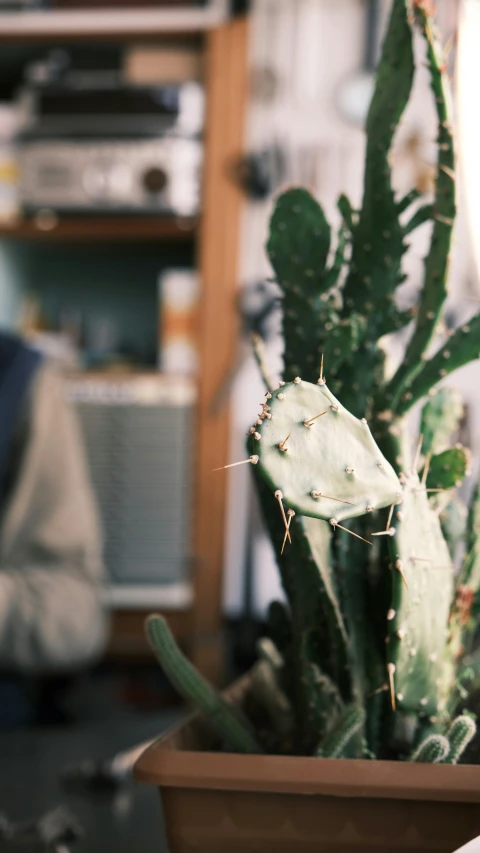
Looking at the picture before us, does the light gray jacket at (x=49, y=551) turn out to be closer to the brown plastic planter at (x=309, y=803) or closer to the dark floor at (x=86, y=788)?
the dark floor at (x=86, y=788)

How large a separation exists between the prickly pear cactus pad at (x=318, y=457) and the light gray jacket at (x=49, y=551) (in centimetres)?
105

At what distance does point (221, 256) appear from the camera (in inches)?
88.4

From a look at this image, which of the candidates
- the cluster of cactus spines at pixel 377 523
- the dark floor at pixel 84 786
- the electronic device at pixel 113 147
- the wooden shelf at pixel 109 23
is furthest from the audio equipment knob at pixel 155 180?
the cluster of cactus spines at pixel 377 523

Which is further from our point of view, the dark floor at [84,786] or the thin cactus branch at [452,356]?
the dark floor at [84,786]

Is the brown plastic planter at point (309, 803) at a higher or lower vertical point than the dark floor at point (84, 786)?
higher

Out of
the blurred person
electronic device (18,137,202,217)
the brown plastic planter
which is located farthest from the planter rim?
electronic device (18,137,202,217)

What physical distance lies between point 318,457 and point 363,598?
16 centimetres

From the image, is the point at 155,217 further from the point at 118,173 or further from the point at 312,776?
the point at 312,776

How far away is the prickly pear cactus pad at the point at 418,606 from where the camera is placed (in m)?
0.42

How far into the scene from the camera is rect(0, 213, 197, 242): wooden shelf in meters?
2.27

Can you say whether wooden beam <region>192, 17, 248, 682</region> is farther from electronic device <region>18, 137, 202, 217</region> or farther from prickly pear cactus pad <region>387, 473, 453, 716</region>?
prickly pear cactus pad <region>387, 473, 453, 716</region>

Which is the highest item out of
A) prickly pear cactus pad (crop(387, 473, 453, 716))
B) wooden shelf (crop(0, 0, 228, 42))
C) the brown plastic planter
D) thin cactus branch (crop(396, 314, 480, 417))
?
wooden shelf (crop(0, 0, 228, 42))

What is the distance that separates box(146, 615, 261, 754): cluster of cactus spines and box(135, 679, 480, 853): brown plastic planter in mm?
47

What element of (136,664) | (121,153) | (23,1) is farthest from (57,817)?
(23,1)
